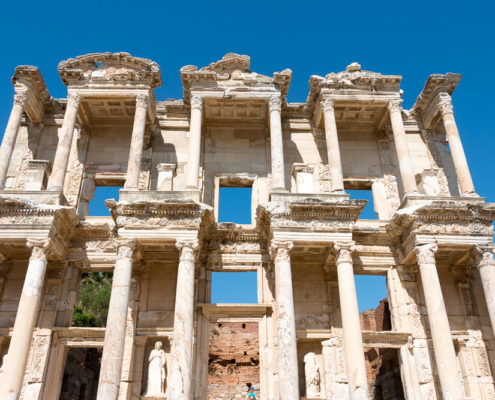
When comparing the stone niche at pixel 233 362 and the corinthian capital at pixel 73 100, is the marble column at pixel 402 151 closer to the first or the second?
the corinthian capital at pixel 73 100

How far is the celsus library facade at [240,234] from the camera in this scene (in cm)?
1231

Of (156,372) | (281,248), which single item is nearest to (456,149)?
(281,248)

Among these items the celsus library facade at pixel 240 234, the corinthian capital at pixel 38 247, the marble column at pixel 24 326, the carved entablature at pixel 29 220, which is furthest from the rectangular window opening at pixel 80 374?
the carved entablature at pixel 29 220

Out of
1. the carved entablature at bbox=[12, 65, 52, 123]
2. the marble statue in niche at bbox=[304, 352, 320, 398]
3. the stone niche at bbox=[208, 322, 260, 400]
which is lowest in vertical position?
the marble statue in niche at bbox=[304, 352, 320, 398]

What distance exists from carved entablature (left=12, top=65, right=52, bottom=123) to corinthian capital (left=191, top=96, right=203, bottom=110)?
5.50 m

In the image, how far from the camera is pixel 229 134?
56.5 ft

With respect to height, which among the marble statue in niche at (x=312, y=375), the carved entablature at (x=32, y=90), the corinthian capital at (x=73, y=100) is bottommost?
the marble statue in niche at (x=312, y=375)

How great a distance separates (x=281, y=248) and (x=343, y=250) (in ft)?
5.75

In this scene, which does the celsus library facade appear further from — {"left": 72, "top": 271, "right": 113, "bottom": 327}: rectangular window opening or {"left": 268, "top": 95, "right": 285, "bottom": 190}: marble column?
{"left": 72, "top": 271, "right": 113, "bottom": 327}: rectangular window opening

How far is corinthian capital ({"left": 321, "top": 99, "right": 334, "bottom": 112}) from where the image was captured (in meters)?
15.5

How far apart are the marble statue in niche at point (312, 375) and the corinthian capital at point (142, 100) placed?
9.55 meters

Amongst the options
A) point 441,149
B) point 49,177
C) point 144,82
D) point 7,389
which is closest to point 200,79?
point 144,82

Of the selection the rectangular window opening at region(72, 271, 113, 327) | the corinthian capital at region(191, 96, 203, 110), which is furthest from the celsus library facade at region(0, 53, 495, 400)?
the rectangular window opening at region(72, 271, 113, 327)

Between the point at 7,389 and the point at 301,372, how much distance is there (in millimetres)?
7797
